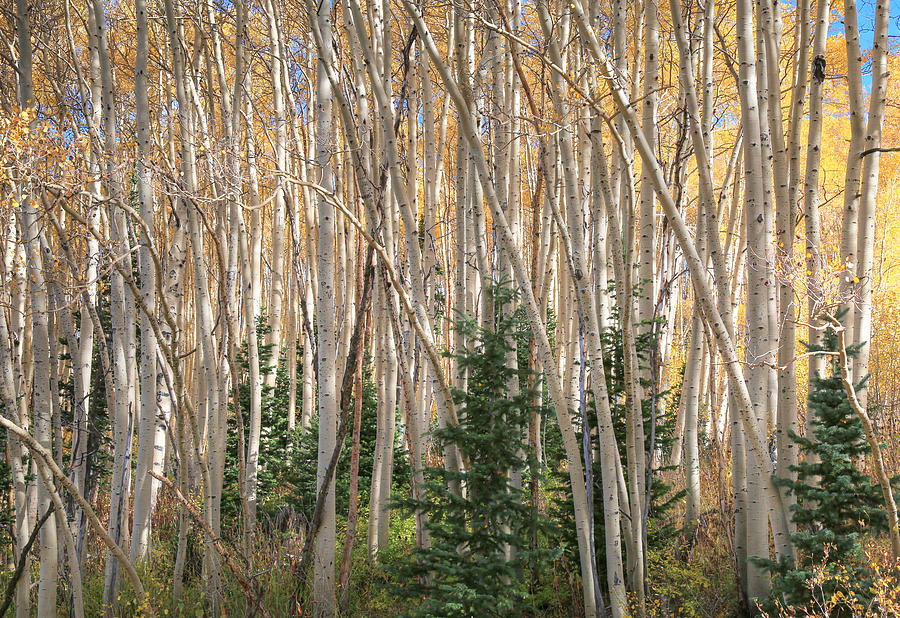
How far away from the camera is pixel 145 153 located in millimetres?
5109

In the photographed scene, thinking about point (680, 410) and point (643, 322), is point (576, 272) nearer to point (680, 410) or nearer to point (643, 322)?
point (643, 322)

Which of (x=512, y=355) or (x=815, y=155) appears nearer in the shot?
(x=815, y=155)

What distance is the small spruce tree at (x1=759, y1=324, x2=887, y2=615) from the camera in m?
4.03

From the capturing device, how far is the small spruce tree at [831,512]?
403 cm

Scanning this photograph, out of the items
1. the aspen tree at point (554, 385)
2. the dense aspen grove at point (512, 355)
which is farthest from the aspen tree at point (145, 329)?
the aspen tree at point (554, 385)

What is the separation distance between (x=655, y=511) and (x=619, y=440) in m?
0.64

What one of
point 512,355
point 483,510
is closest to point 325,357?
point 512,355

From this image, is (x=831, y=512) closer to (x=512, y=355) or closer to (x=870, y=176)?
(x=512, y=355)

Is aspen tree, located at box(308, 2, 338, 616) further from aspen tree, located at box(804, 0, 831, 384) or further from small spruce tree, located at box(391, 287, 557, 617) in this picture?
aspen tree, located at box(804, 0, 831, 384)

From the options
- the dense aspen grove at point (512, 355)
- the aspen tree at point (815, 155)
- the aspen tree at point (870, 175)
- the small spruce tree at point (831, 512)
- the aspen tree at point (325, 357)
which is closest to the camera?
the small spruce tree at point (831, 512)

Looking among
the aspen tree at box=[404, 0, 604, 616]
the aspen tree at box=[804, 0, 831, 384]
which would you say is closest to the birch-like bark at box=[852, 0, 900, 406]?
the aspen tree at box=[804, 0, 831, 384]

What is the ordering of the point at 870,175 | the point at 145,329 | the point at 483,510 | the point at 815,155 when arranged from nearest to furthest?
the point at 483,510
the point at 815,155
the point at 870,175
the point at 145,329

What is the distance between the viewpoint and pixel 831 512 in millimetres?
4188

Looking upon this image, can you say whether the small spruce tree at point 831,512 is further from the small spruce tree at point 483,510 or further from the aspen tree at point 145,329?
the aspen tree at point 145,329
